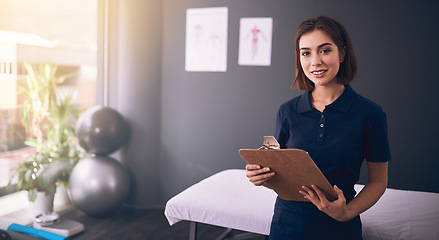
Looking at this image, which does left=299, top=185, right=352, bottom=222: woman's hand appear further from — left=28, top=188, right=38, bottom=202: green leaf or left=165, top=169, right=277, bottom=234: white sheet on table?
left=28, top=188, right=38, bottom=202: green leaf

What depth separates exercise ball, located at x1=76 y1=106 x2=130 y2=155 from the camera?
296 cm

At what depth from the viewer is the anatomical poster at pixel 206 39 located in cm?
313

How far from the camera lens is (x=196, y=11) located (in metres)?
3.19

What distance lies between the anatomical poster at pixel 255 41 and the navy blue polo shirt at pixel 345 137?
1907mm

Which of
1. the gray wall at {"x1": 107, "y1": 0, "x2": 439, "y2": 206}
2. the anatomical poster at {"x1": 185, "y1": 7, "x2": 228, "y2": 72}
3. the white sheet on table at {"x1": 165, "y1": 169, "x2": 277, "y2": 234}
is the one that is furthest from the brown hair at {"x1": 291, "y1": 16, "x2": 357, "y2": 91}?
the anatomical poster at {"x1": 185, "y1": 7, "x2": 228, "y2": 72}

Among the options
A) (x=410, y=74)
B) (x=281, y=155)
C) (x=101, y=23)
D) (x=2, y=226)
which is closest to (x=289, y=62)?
(x=410, y=74)

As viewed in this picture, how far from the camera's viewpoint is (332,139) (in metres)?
1.12

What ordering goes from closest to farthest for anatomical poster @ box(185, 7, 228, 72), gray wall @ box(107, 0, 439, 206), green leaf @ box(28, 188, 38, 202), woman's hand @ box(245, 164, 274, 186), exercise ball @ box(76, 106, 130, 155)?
1. woman's hand @ box(245, 164, 274, 186)
2. gray wall @ box(107, 0, 439, 206)
3. green leaf @ box(28, 188, 38, 202)
4. exercise ball @ box(76, 106, 130, 155)
5. anatomical poster @ box(185, 7, 228, 72)

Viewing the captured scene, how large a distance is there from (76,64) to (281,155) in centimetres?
276

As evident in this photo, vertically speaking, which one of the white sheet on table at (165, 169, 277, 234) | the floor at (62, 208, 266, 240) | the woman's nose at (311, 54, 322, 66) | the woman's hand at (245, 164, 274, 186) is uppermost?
the woman's nose at (311, 54, 322, 66)

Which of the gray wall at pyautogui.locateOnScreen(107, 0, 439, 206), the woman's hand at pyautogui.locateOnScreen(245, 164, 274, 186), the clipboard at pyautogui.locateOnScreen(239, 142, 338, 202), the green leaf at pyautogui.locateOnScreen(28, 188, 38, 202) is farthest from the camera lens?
the green leaf at pyautogui.locateOnScreen(28, 188, 38, 202)

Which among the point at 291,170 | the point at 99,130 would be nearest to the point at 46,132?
the point at 99,130

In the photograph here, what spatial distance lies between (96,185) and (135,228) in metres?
0.44

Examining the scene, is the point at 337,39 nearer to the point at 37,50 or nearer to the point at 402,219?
the point at 402,219
